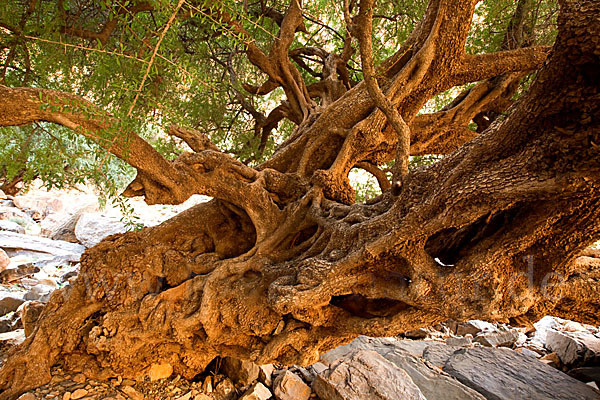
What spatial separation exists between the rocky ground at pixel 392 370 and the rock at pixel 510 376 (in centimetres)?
1

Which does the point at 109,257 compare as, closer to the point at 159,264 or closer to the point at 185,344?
the point at 159,264

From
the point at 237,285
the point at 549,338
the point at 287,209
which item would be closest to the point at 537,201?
the point at 287,209

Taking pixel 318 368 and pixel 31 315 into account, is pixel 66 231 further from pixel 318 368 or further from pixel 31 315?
pixel 318 368

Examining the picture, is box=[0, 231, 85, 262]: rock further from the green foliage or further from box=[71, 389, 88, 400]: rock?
box=[71, 389, 88, 400]: rock

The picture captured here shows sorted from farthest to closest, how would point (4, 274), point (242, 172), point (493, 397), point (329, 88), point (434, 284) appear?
1. point (4, 274)
2. point (329, 88)
3. point (493, 397)
4. point (242, 172)
5. point (434, 284)

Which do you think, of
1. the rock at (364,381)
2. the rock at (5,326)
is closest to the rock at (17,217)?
the rock at (5,326)

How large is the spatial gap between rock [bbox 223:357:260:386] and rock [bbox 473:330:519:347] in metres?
3.50

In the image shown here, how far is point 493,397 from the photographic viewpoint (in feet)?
11.8

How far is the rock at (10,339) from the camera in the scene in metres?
3.66

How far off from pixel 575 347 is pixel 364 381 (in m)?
3.09

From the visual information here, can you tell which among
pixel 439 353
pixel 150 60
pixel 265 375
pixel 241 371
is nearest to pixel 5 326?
pixel 241 371

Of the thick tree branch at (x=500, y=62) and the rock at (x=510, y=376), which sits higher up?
the thick tree branch at (x=500, y=62)

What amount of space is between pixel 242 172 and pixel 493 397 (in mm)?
3594

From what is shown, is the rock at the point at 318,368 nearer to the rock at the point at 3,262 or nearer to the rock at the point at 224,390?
the rock at the point at 224,390
